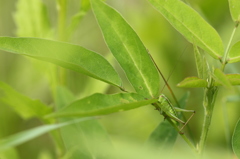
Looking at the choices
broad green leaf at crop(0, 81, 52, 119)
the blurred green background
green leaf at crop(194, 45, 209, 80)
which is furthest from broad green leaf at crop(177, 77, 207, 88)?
the blurred green background

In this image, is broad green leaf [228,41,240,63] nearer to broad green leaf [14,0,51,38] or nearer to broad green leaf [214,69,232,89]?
broad green leaf [214,69,232,89]

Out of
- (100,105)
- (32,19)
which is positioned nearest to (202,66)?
(100,105)

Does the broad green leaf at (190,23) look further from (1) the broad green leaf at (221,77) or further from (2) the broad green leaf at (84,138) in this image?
(2) the broad green leaf at (84,138)

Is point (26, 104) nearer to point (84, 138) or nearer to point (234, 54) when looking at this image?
point (84, 138)

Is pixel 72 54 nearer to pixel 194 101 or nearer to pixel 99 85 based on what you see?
pixel 99 85

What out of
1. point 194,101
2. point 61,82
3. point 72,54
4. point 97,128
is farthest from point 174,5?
point 194,101

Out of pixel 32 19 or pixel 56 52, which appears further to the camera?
pixel 32 19

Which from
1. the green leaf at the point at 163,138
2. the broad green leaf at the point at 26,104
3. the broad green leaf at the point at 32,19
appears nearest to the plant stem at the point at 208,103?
the green leaf at the point at 163,138
